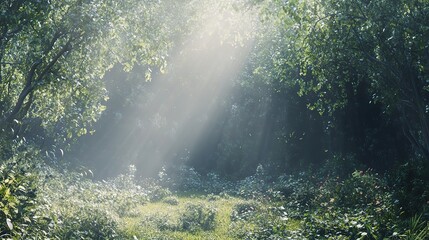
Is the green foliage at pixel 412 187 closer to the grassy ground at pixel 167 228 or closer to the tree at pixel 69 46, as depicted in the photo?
the grassy ground at pixel 167 228

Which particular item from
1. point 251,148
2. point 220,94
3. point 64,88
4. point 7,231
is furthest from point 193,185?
point 7,231

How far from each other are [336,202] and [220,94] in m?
25.7

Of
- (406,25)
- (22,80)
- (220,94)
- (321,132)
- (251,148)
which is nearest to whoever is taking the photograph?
(406,25)

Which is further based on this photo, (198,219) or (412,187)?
(198,219)

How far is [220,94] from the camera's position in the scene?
1699 inches

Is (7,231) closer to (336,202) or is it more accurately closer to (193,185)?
(336,202)

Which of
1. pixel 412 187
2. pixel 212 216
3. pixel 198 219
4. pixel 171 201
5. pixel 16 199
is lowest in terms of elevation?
pixel 16 199

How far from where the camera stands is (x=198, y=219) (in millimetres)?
17281

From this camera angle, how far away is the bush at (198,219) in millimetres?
16328

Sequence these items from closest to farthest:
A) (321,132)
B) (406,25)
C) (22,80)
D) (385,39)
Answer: (406,25) → (385,39) → (22,80) → (321,132)

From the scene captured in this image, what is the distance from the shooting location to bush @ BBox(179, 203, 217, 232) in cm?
1633

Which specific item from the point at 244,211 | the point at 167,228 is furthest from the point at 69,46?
the point at 244,211

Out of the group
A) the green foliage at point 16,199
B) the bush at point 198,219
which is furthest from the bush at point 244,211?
the green foliage at point 16,199

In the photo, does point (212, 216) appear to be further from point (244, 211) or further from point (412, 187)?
point (412, 187)
